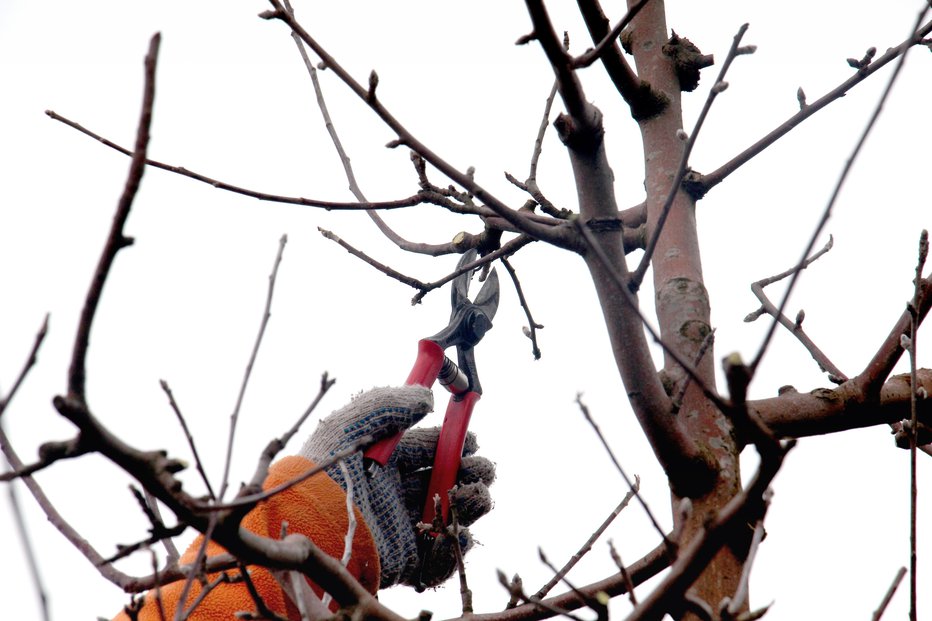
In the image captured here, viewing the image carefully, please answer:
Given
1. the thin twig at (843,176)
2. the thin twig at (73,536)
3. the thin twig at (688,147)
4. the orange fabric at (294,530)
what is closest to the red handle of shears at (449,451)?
the orange fabric at (294,530)

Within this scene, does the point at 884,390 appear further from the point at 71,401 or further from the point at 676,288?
the point at 71,401

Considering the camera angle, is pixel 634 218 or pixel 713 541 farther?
pixel 634 218

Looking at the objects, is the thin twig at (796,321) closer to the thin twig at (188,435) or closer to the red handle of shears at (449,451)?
the red handle of shears at (449,451)

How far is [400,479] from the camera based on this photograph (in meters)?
2.68

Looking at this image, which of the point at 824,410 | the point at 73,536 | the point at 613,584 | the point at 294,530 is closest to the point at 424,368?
the point at 294,530

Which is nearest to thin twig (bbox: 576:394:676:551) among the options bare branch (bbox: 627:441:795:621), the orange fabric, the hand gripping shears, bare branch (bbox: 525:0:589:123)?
bare branch (bbox: 627:441:795:621)

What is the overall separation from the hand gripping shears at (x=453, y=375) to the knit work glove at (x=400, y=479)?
4cm

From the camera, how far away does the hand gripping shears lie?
2.61 m

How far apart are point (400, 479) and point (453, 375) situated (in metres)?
0.34

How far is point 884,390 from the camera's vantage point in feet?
6.27

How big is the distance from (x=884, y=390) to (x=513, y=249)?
94cm

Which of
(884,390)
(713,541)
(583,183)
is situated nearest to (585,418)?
(713,541)

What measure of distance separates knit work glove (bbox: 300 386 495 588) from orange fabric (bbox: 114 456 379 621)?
120mm

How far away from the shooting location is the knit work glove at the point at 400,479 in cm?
246
